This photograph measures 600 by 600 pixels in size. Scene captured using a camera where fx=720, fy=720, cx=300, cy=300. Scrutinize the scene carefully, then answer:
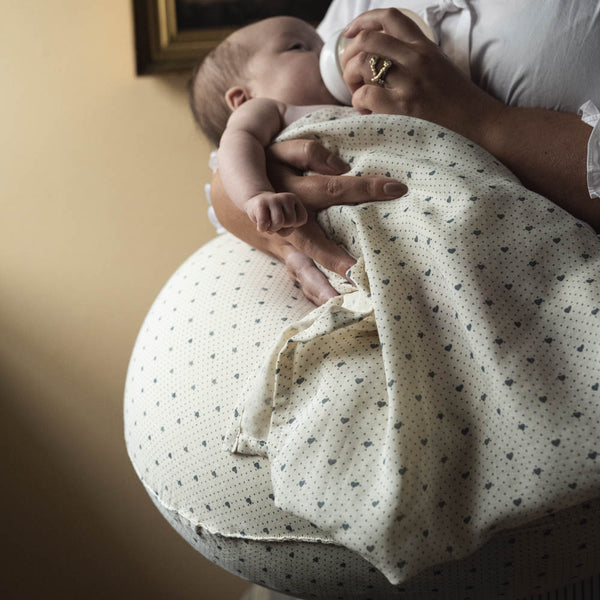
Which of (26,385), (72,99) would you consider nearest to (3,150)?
(72,99)

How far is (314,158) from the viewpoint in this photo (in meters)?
0.88

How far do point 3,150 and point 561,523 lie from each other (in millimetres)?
1387

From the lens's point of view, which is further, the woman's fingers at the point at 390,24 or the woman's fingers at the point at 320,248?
the woman's fingers at the point at 390,24

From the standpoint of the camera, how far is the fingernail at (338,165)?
2.89 feet

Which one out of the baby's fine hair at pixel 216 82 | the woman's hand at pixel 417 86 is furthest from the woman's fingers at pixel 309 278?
the baby's fine hair at pixel 216 82

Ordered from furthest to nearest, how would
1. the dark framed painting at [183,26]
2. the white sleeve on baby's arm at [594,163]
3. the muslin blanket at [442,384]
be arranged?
1. the dark framed painting at [183,26]
2. the white sleeve on baby's arm at [594,163]
3. the muslin blanket at [442,384]

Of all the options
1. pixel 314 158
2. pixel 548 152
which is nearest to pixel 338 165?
pixel 314 158

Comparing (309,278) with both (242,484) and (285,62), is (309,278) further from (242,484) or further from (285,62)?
(285,62)

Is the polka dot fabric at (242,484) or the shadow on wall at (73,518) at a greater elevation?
the polka dot fabric at (242,484)

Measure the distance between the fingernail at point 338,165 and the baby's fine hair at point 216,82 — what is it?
38 centimetres

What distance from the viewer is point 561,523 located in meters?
0.64

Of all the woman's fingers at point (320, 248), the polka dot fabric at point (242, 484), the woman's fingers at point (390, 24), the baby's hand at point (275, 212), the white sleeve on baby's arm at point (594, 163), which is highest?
the woman's fingers at point (390, 24)

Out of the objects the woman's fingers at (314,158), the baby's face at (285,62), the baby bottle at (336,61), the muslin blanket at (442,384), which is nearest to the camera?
the muslin blanket at (442,384)

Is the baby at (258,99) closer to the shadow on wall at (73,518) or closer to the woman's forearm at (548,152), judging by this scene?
the woman's forearm at (548,152)
